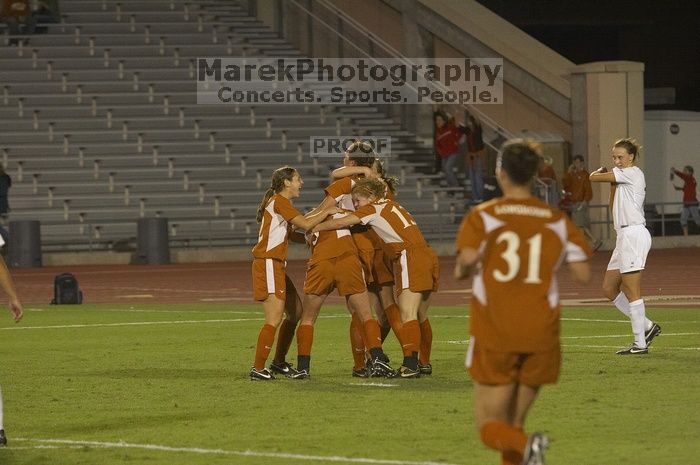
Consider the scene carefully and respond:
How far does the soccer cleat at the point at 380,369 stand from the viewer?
545 inches

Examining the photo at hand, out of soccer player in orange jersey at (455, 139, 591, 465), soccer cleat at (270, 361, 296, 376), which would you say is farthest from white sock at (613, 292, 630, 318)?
soccer player in orange jersey at (455, 139, 591, 465)

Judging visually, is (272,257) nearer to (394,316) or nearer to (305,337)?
(305,337)

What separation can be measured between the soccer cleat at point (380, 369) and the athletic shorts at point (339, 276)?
628 millimetres

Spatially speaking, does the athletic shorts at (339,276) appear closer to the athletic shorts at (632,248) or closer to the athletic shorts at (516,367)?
the athletic shorts at (632,248)

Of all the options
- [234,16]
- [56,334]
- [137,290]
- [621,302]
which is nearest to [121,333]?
[56,334]

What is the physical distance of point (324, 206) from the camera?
1356cm

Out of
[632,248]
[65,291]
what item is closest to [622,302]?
[632,248]

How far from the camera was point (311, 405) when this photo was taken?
12.2 metres

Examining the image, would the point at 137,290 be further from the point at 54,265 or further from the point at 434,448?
the point at 434,448

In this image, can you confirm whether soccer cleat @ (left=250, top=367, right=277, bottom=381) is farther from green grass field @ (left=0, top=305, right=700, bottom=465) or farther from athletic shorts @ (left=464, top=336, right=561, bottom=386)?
athletic shorts @ (left=464, top=336, right=561, bottom=386)

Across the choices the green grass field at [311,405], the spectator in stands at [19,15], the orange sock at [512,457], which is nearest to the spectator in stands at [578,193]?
the spectator in stands at [19,15]

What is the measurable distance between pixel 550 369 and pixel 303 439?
310cm

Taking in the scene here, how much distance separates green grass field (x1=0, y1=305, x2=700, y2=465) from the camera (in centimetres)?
988

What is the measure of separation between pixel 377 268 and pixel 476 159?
23.8 metres
